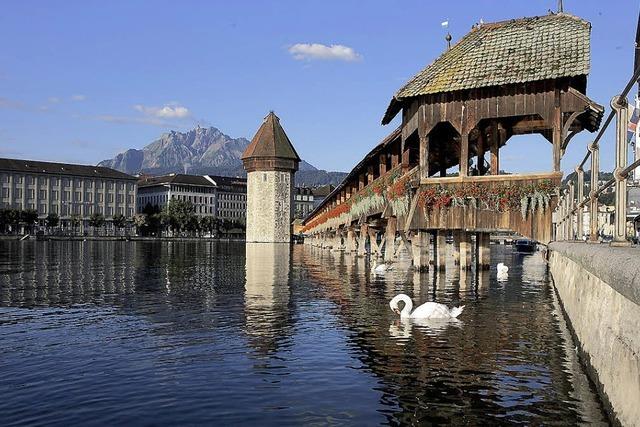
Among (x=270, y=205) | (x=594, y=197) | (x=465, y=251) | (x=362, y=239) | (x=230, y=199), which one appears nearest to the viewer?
(x=594, y=197)

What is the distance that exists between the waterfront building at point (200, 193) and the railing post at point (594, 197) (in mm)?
160771

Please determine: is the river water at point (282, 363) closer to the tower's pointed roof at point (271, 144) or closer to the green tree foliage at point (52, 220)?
the tower's pointed roof at point (271, 144)

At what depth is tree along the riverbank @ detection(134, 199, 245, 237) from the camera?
482ft

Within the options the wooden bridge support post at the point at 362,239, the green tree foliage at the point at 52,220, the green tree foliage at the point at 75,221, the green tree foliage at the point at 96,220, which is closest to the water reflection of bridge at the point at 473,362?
the wooden bridge support post at the point at 362,239

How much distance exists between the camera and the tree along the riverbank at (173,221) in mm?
147000

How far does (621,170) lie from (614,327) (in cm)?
174

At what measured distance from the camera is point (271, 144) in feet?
351

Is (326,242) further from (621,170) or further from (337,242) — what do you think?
(621,170)

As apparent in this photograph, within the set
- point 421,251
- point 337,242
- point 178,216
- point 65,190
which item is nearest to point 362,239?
point 421,251

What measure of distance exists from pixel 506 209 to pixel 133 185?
476ft

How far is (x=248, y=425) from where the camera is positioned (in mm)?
7441

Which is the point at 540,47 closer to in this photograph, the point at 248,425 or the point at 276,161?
the point at 248,425

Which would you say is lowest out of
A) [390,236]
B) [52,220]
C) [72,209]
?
[390,236]

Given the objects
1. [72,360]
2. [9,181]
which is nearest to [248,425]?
[72,360]
